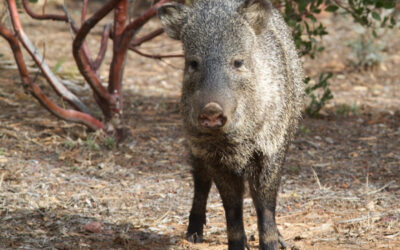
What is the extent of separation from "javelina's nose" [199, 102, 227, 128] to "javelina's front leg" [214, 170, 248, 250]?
2.35 ft

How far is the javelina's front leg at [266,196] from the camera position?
3809mm

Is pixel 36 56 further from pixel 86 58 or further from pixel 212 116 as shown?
pixel 212 116

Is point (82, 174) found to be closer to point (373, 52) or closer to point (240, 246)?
point (240, 246)

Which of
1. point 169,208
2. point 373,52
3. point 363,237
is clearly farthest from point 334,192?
point 373,52

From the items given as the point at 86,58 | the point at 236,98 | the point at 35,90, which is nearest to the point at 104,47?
the point at 86,58

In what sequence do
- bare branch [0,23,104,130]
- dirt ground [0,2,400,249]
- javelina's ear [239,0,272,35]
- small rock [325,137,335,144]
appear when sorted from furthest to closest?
small rock [325,137,335,144]
bare branch [0,23,104,130]
dirt ground [0,2,400,249]
javelina's ear [239,0,272,35]

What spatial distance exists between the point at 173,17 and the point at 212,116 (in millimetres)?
1088

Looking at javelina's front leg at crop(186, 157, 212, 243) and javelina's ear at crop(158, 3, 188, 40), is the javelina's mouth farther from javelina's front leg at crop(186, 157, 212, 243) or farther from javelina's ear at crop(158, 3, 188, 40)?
javelina's front leg at crop(186, 157, 212, 243)

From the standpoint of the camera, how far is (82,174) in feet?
18.1

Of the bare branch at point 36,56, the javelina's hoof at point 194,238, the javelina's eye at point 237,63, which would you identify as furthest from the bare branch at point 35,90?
the javelina's eye at point 237,63

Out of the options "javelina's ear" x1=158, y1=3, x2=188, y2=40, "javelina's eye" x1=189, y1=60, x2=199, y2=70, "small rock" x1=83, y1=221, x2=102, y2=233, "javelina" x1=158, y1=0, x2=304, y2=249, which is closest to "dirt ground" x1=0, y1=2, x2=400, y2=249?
"small rock" x1=83, y1=221, x2=102, y2=233

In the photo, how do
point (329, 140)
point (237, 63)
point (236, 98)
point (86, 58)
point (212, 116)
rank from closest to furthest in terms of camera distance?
point (212, 116), point (236, 98), point (237, 63), point (86, 58), point (329, 140)

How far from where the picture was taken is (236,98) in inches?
132

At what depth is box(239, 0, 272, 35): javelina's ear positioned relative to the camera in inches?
146
